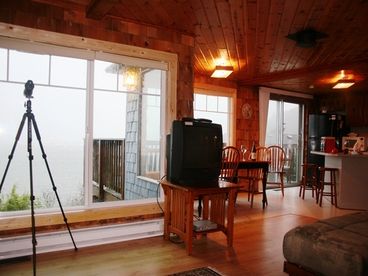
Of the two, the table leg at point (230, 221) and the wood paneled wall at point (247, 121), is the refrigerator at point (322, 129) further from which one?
the table leg at point (230, 221)

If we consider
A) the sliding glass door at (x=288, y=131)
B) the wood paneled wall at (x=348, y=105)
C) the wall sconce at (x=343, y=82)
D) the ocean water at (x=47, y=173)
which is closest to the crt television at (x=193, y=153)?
the ocean water at (x=47, y=173)

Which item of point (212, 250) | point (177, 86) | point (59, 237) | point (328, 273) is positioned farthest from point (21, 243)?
point (328, 273)

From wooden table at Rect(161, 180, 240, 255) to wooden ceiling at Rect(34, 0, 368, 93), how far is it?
5.55ft

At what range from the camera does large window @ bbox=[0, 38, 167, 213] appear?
9.23 feet

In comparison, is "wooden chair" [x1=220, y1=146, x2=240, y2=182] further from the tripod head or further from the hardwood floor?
the tripod head

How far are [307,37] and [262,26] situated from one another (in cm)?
56

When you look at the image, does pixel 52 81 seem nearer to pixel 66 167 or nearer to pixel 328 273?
pixel 66 167

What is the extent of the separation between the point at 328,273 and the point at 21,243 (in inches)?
97.4

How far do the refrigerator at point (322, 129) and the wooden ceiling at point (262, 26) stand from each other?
6.41ft

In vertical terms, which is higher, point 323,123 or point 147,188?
point 323,123

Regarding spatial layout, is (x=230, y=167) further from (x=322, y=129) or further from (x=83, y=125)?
(x=322, y=129)

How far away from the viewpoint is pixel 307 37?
3.39 metres

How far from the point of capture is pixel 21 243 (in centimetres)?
267

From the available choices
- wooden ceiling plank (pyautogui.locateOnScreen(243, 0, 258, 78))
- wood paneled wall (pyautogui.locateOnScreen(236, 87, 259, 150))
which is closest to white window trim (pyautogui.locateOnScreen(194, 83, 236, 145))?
wood paneled wall (pyautogui.locateOnScreen(236, 87, 259, 150))
